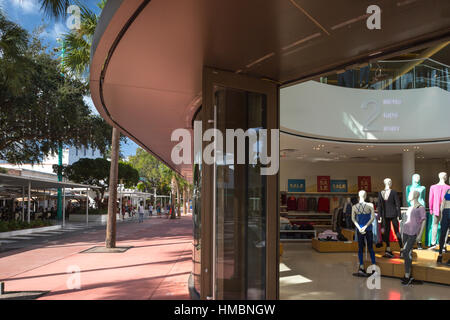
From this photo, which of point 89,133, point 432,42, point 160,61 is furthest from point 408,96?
point 89,133

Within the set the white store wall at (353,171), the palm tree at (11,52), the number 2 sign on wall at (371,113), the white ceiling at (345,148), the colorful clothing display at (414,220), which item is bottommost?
the colorful clothing display at (414,220)

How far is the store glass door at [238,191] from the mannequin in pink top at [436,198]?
23.8 ft

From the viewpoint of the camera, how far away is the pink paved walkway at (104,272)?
593 cm

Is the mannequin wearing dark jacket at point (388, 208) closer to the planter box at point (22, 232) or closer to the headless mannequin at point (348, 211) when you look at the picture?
the headless mannequin at point (348, 211)

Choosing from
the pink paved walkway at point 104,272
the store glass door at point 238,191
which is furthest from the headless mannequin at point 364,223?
the store glass door at point 238,191

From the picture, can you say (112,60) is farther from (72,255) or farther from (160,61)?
(72,255)

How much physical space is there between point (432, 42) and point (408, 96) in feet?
31.4

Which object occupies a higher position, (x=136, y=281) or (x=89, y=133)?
(x=89, y=133)

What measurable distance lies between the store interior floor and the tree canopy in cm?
1133

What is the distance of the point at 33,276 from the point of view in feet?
23.7

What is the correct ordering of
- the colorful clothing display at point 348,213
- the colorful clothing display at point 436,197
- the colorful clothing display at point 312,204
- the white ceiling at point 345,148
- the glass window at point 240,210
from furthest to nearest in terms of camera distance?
the colorful clothing display at point 312,204 < the colorful clothing display at point 348,213 < the white ceiling at point 345,148 < the colorful clothing display at point 436,197 < the glass window at point 240,210

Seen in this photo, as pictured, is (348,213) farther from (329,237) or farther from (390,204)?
(390,204)

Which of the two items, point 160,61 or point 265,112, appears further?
point 265,112

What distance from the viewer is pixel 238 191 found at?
3773mm
